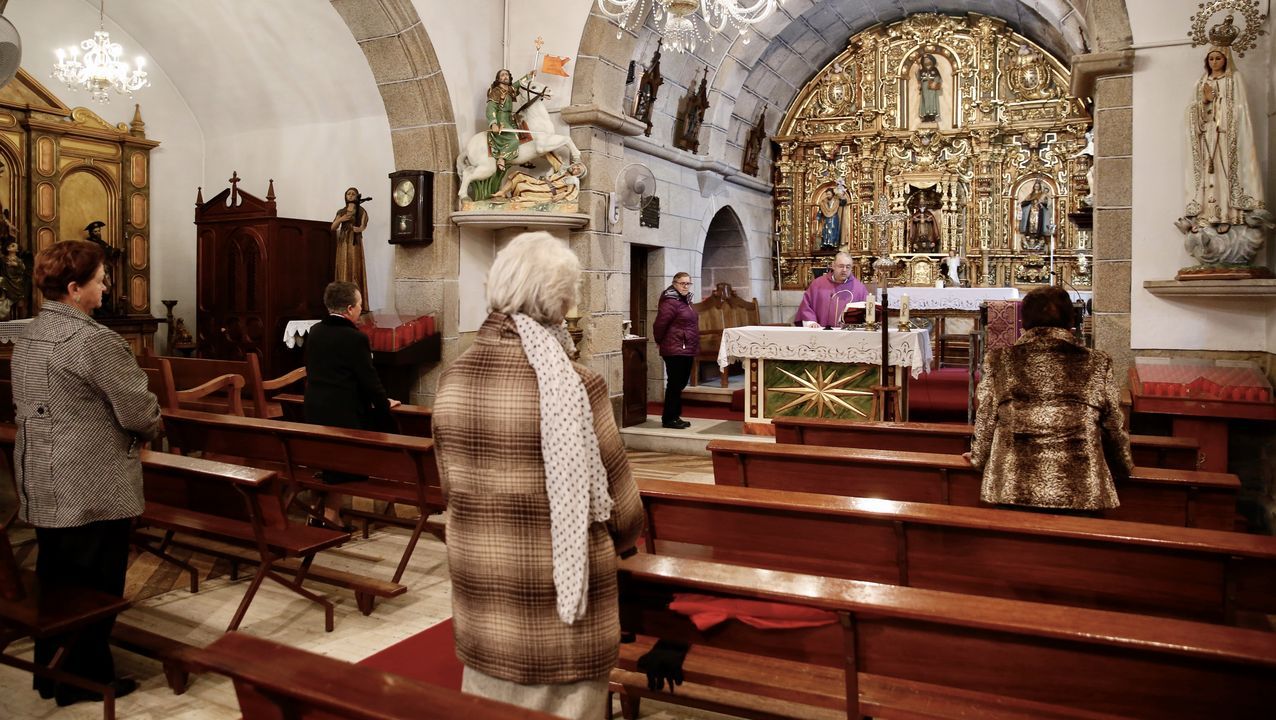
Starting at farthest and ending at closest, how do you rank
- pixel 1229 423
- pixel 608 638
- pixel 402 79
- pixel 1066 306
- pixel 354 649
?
pixel 402 79, pixel 1229 423, pixel 354 649, pixel 1066 306, pixel 608 638

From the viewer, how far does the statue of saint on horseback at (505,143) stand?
26.6ft

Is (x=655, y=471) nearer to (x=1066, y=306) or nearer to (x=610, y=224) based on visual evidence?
(x=610, y=224)

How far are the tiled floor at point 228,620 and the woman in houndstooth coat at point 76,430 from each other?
0.67 feet

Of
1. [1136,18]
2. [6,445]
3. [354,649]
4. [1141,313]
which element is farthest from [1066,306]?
[6,445]

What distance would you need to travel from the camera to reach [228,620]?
400 cm

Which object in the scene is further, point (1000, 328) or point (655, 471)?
point (655, 471)

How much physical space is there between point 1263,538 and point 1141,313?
3.82 meters

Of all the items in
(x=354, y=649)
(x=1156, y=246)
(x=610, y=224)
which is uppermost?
(x=610, y=224)

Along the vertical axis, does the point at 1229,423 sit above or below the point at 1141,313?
below

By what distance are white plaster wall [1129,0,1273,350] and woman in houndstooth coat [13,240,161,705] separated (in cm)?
593

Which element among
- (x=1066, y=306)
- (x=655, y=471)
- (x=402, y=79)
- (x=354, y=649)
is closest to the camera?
(x=1066, y=306)

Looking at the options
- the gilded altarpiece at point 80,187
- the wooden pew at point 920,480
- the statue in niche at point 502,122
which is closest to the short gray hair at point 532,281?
the wooden pew at point 920,480

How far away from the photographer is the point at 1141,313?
20.0 ft

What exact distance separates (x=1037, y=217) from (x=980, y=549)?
36.4 ft
